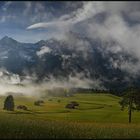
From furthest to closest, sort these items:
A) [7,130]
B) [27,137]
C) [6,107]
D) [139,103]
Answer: [6,107] < [139,103] < [7,130] < [27,137]

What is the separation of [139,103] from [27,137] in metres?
55.1

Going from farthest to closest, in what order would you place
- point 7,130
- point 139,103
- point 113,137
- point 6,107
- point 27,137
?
point 6,107 → point 139,103 → point 113,137 → point 7,130 → point 27,137

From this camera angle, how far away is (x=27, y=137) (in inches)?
789

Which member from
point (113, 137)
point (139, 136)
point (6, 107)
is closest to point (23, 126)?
point (113, 137)

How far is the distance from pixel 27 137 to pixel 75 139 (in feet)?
8.82

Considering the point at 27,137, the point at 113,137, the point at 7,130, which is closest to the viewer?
the point at 27,137

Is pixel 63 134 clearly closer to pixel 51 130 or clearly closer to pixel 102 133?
pixel 51 130

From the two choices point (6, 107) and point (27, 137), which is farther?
point (6, 107)

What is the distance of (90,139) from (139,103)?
52775 mm

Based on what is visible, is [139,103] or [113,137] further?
[139,103]

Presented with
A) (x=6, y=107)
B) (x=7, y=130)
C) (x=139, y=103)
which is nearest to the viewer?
(x=7, y=130)

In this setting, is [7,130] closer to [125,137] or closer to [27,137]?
[27,137]

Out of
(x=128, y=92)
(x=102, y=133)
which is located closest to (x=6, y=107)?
(x=128, y=92)

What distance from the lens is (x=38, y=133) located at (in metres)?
21.7
